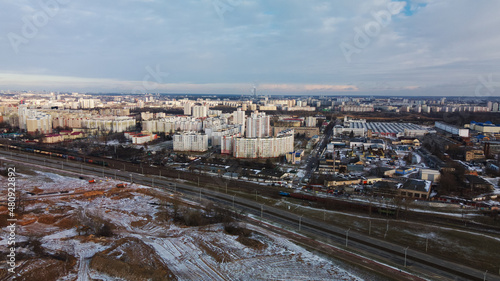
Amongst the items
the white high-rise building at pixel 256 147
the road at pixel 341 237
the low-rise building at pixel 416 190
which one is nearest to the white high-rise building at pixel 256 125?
the white high-rise building at pixel 256 147

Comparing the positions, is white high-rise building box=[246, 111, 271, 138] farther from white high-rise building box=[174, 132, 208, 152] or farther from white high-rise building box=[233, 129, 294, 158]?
white high-rise building box=[174, 132, 208, 152]

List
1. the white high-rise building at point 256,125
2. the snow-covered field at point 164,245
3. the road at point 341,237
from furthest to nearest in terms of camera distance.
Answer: the white high-rise building at point 256,125, the road at point 341,237, the snow-covered field at point 164,245

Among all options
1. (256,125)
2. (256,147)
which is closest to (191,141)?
(256,125)

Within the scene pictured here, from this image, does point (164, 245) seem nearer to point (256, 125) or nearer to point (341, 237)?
point (341, 237)

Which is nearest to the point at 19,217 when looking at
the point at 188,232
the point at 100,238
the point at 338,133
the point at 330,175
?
the point at 100,238

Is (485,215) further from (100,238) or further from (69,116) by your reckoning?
(69,116)

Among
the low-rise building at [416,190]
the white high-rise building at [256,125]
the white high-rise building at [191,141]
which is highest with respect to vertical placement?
the white high-rise building at [256,125]

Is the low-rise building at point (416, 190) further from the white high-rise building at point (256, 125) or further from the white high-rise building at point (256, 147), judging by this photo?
the white high-rise building at point (256, 125)
